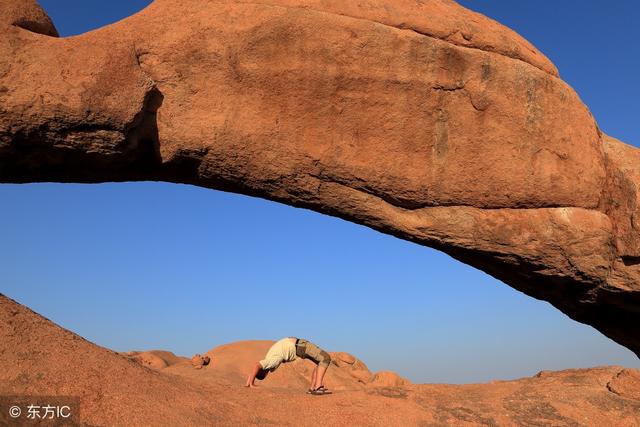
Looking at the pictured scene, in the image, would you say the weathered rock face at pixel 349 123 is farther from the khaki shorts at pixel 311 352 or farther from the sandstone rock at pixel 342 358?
the sandstone rock at pixel 342 358

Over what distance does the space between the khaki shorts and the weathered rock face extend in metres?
2.11

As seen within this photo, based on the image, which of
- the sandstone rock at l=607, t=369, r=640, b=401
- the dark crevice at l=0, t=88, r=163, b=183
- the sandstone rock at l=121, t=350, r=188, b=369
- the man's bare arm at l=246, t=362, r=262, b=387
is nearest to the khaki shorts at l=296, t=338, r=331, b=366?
the man's bare arm at l=246, t=362, r=262, b=387

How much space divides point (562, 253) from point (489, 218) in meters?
1.21

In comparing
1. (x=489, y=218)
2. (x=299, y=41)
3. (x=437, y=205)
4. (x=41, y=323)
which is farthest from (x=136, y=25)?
(x=489, y=218)

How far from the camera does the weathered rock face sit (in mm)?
6797

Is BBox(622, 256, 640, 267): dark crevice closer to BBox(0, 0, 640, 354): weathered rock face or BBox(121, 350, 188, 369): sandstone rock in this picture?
BBox(0, 0, 640, 354): weathered rock face

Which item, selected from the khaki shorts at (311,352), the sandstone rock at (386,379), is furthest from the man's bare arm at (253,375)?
the sandstone rock at (386,379)

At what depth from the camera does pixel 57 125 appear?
6.55 metres

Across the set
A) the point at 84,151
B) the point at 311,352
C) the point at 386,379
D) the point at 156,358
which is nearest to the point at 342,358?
the point at 386,379

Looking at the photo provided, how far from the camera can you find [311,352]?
329 inches

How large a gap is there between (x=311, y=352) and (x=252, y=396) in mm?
1373

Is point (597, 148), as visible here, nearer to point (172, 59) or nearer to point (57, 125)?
point (172, 59)

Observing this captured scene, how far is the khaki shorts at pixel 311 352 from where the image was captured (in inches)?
329

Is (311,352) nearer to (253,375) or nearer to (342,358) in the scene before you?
(253,375)
